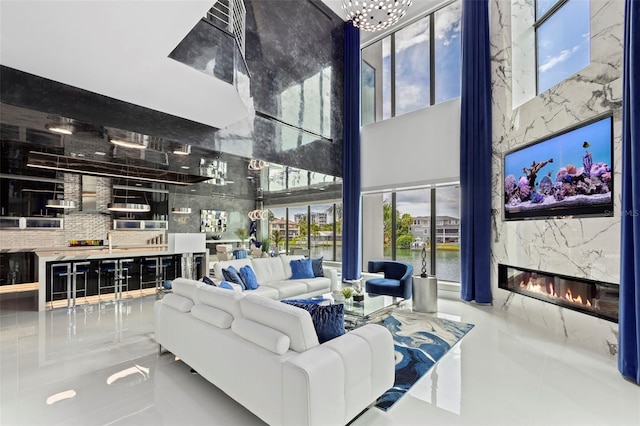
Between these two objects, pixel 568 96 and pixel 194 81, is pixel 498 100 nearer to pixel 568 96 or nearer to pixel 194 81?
pixel 568 96

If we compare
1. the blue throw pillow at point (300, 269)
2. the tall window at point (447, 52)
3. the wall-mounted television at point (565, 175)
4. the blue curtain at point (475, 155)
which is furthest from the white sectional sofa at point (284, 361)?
the tall window at point (447, 52)

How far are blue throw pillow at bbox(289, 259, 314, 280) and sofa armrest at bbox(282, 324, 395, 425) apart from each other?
376 cm

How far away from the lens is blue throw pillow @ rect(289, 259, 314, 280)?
609 cm

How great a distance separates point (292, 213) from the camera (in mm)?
11859

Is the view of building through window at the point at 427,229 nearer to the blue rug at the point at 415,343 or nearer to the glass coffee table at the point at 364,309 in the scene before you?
the blue rug at the point at 415,343

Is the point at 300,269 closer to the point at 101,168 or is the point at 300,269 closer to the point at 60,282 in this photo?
the point at 60,282

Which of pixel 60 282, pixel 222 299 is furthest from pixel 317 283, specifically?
pixel 60 282

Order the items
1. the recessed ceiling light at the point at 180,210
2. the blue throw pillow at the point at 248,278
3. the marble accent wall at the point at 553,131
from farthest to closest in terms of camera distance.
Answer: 1. the recessed ceiling light at the point at 180,210
2. the blue throw pillow at the point at 248,278
3. the marble accent wall at the point at 553,131

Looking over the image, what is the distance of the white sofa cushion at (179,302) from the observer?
3.12 meters

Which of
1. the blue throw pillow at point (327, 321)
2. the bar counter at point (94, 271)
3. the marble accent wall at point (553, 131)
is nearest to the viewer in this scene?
the blue throw pillow at point (327, 321)

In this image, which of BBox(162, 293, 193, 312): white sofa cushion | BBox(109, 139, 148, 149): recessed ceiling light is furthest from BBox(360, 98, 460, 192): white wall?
BBox(162, 293, 193, 312): white sofa cushion

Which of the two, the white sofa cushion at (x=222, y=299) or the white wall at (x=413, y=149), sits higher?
the white wall at (x=413, y=149)

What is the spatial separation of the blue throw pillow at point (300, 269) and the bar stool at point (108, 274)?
374 centimetres

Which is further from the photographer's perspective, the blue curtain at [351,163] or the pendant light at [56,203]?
the pendant light at [56,203]
